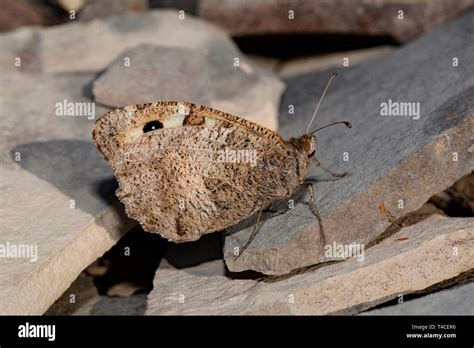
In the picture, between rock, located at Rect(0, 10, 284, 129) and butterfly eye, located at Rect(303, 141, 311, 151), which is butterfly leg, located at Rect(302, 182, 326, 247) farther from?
rock, located at Rect(0, 10, 284, 129)

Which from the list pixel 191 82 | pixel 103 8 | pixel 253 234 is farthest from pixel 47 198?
pixel 103 8

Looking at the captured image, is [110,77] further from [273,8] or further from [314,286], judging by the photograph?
[314,286]

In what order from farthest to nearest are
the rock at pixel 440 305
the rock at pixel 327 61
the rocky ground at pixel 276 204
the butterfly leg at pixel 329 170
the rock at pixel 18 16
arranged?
1. the rock at pixel 18 16
2. the rock at pixel 327 61
3. the butterfly leg at pixel 329 170
4. the rocky ground at pixel 276 204
5. the rock at pixel 440 305

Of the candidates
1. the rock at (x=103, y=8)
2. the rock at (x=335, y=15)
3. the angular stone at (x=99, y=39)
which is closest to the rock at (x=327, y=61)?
the rock at (x=335, y=15)

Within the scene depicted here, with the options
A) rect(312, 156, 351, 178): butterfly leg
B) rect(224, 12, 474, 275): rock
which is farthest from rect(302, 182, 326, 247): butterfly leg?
rect(312, 156, 351, 178): butterfly leg

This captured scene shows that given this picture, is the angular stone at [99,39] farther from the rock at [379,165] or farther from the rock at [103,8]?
the rock at [379,165]

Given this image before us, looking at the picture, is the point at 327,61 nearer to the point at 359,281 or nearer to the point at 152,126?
the point at 152,126
